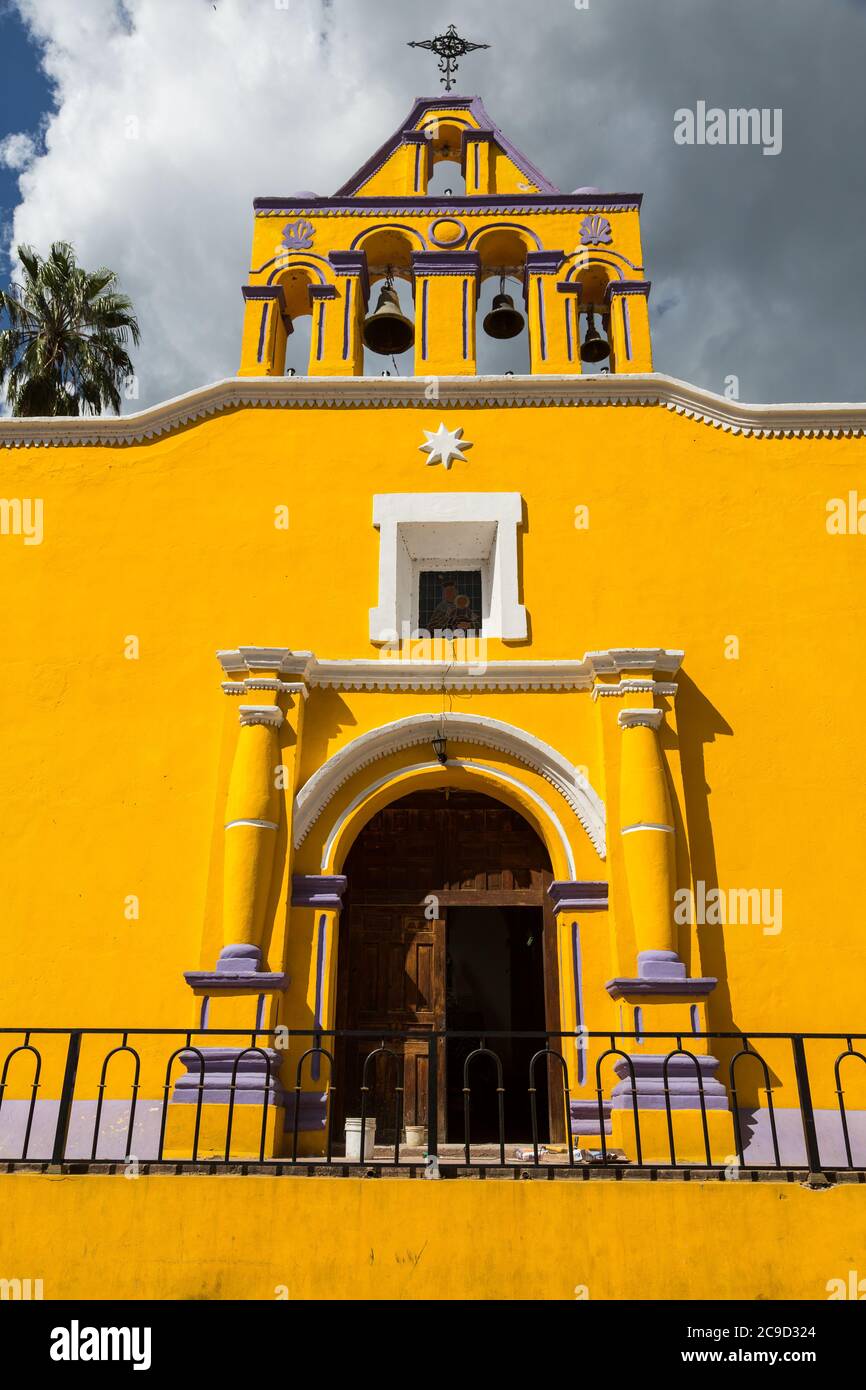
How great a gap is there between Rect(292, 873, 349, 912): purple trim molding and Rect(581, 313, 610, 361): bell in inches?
270

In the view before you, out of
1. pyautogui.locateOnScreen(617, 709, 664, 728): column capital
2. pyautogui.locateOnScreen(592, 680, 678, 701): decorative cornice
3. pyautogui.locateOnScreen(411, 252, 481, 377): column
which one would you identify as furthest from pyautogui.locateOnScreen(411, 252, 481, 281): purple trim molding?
pyautogui.locateOnScreen(617, 709, 664, 728): column capital

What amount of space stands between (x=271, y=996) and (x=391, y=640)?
10.9 feet

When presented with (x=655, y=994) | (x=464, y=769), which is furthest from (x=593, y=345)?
(x=655, y=994)

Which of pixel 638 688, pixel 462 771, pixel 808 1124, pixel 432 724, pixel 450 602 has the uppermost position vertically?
pixel 450 602

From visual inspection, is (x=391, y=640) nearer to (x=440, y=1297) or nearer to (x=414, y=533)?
(x=414, y=533)

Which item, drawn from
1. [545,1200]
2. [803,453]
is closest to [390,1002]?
[545,1200]

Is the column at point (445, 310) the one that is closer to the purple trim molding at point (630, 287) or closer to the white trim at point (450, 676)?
the purple trim molding at point (630, 287)

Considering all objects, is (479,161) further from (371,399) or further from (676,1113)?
(676,1113)

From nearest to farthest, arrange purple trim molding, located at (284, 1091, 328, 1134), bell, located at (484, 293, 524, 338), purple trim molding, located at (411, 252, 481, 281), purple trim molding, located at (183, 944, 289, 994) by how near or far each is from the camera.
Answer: purple trim molding, located at (284, 1091, 328, 1134)
purple trim molding, located at (183, 944, 289, 994)
purple trim molding, located at (411, 252, 481, 281)
bell, located at (484, 293, 524, 338)

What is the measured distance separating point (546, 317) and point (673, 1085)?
774 cm

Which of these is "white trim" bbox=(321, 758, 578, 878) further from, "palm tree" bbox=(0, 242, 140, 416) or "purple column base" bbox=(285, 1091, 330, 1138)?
"palm tree" bbox=(0, 242, 140, 416)

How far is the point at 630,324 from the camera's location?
1121cm

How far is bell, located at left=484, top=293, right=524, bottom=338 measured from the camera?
459 inches

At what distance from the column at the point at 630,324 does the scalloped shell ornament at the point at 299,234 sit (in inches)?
133
